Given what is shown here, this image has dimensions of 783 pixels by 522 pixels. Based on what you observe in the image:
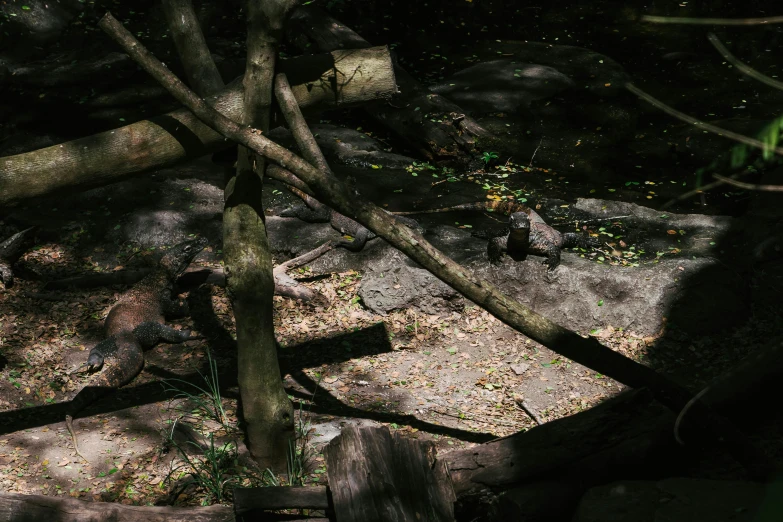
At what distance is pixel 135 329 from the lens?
6.34m

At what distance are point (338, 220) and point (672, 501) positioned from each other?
4.90 m

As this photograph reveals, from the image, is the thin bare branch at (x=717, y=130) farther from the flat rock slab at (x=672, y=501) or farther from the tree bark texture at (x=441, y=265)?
the tree bark texture at (x=441, y=265)

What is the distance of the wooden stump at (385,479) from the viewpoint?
3295 millimetres

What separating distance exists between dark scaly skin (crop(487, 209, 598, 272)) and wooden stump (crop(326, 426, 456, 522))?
3.22 m

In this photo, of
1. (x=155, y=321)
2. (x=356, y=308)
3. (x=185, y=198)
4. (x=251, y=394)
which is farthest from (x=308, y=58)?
(x=185, y=198)

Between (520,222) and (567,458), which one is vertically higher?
(520,222)

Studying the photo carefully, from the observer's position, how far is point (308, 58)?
4836 mm

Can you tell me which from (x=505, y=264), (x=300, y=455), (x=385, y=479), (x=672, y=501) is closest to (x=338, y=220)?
(x=505, y=264)

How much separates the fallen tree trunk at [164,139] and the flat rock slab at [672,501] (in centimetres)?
294

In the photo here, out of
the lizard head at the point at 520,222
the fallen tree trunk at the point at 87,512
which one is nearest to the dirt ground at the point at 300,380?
the lizard head at the point at 520,222

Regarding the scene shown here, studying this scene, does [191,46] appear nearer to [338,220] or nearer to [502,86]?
[338,220]

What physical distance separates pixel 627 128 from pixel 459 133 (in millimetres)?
2689

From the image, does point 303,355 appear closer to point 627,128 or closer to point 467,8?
point 627,128

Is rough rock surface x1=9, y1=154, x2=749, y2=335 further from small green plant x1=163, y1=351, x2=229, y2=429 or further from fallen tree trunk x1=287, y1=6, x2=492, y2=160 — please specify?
fallen tree trunk x1=287, y1=6, x2=492, y2=160
